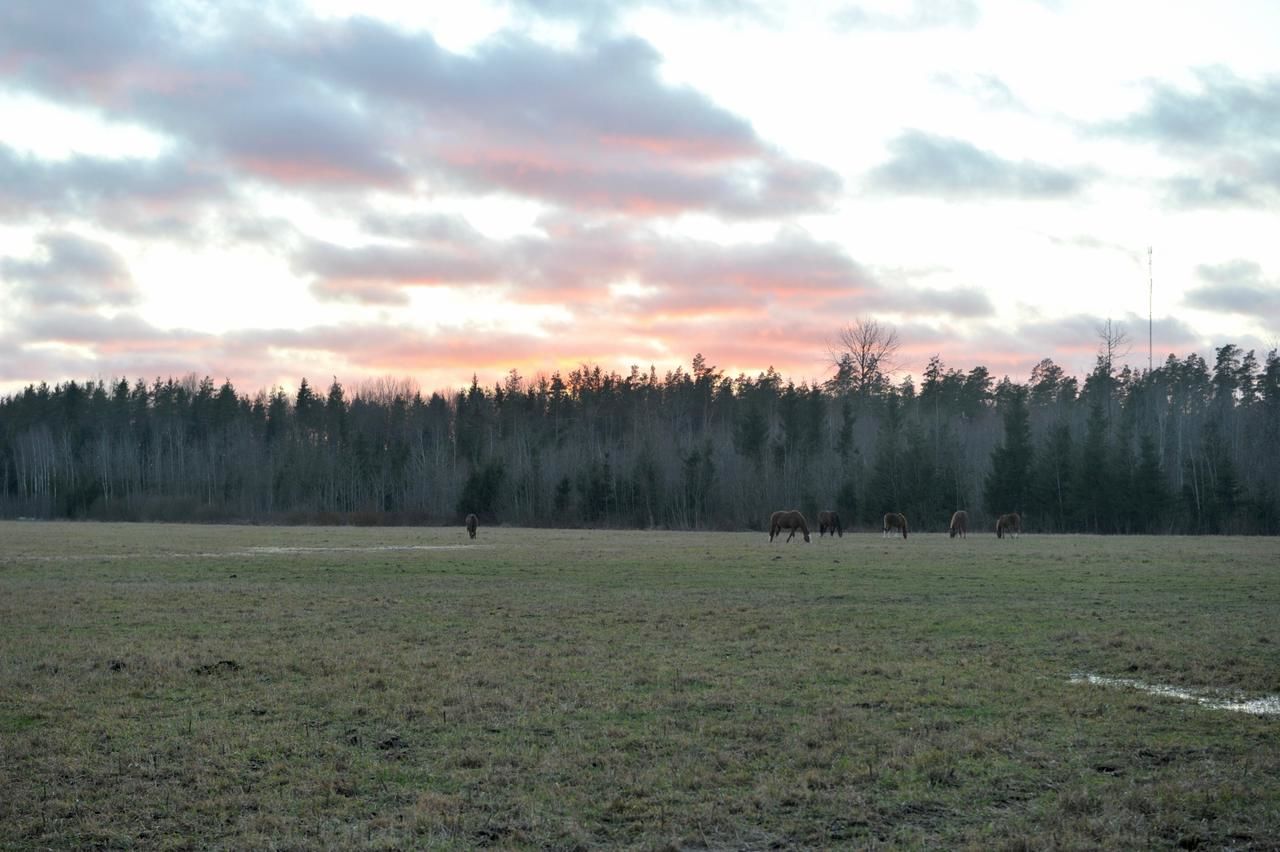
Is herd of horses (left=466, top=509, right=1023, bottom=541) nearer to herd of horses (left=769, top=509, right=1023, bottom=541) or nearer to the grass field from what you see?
herd of horses (left=769, top=509, right=1023, bottom=541)

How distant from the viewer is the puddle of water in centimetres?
1148

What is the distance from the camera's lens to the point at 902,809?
8.05 m

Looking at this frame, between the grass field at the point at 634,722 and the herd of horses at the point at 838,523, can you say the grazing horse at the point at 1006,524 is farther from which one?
the grass field at the point at 634,722

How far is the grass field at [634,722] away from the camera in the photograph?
306 inches

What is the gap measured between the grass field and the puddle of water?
293 mm

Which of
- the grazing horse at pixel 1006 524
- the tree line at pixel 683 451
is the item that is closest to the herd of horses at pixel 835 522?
the grazing horse at pixel 1006 524

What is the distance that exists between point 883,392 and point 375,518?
67.0 metres

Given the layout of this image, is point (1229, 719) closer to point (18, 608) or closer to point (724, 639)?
point (724, 639)

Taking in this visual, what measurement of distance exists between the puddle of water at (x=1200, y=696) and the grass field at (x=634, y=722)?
11.6 inches

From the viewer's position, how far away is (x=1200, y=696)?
12.2 m

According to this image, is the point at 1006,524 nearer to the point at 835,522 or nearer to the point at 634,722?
the point at 835,522

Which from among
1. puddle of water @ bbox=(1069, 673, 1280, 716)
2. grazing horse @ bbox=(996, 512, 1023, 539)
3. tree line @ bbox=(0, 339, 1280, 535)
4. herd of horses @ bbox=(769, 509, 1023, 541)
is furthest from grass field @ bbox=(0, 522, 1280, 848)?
tree line @ bbox=(0, 339, 1280, 535)

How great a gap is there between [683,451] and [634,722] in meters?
102

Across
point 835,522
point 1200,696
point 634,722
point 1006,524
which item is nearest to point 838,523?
point 835,522
